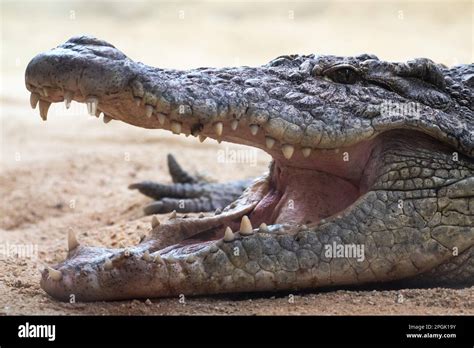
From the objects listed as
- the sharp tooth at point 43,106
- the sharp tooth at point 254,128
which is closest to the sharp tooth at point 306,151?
the sharp tooth at point 254,128

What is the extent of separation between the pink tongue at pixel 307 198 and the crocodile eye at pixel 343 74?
18.1 inches

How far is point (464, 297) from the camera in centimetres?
298

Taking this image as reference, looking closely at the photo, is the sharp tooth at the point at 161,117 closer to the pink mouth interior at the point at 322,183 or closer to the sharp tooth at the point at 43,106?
the sharp tooth at the point at 43,106

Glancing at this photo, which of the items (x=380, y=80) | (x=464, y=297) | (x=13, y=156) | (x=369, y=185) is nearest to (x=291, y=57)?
(x=380, y=80)

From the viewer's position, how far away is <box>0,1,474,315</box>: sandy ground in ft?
9.71

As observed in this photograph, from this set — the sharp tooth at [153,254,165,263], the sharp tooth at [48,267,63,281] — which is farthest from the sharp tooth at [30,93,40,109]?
the sharp tooth at [153,254,165,263]

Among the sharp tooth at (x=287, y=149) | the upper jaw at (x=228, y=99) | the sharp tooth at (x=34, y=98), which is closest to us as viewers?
the upper jaw at (x=228, y=99)

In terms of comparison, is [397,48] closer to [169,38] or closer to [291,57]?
[169,38]

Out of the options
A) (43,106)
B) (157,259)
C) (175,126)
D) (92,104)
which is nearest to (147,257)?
(157,259)

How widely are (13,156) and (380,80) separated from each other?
19.0ft

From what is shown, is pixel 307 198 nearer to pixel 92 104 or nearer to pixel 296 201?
pixel 296 201

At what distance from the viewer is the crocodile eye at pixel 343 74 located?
3.28 m
